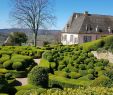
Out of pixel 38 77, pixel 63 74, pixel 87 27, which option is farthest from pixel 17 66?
pixel 87 27

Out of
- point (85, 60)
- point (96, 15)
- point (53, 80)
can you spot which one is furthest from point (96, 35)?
point (53, 80)

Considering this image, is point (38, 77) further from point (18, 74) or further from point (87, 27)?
point (87, 27)

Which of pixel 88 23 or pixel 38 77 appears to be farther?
pixel 88 23

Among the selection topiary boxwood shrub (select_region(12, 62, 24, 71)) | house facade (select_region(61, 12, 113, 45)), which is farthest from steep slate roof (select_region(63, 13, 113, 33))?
topiary boxwood shrub (select_region(12, 62, 24, 71))

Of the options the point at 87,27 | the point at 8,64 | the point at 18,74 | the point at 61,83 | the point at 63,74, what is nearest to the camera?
the point at 61,83

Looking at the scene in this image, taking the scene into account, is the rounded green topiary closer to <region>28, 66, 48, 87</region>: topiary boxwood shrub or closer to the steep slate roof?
<region>28, 66, 48, 87</region>: topiary boxwood shrub

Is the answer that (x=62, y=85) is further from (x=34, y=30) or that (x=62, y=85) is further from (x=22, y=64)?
(x=34, y=30)

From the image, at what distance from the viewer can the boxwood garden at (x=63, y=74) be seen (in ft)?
46.9

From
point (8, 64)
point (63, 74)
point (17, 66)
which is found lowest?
point (63, 74)

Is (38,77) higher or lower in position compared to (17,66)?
higher

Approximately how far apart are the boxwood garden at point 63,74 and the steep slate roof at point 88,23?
19688 millimetres

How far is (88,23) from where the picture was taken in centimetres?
5650

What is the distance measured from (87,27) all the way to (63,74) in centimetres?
3439

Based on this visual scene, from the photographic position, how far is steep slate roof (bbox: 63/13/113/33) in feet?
184
